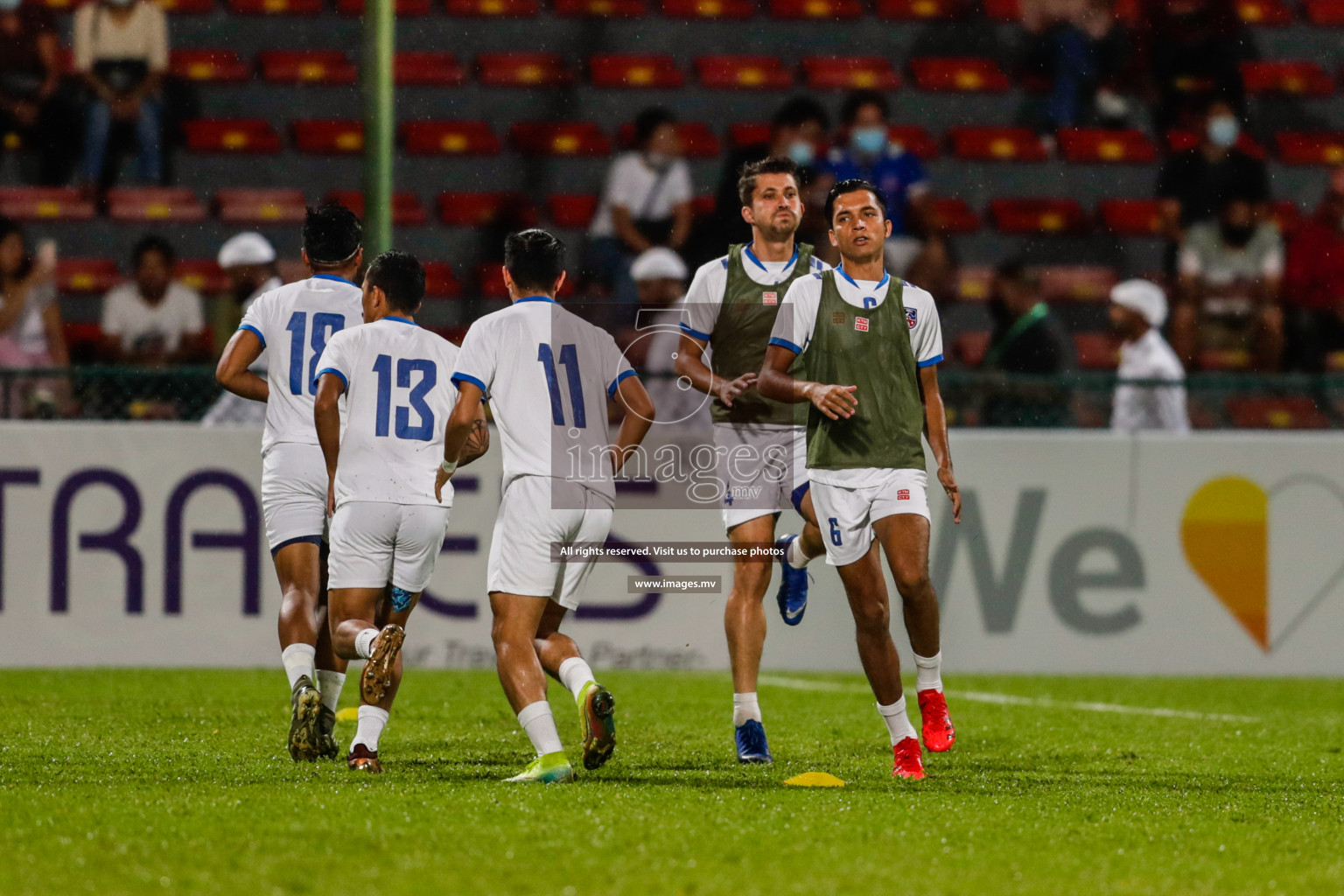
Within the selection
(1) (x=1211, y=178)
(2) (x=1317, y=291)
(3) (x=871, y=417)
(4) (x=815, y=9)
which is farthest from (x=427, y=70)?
(3) (x=871, y=417)

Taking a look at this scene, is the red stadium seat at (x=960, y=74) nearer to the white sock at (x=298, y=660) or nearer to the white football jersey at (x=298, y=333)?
the white football jersey at (x=298, y=333)

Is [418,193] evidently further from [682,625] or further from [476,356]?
[476,356]

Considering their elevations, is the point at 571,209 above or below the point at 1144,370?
above

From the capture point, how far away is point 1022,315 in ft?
36.8

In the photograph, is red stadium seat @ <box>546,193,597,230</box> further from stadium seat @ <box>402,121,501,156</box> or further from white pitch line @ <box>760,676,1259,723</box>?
white pitch line @ <box>760,676,1259,723</box>

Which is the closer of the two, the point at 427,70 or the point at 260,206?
the point at 260,206

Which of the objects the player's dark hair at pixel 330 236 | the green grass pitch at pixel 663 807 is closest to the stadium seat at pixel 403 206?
the green grass pitch at pixel 663 807

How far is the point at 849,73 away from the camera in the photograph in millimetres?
14672

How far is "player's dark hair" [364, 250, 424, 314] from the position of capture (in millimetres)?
6035

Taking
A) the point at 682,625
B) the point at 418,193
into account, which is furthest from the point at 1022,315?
the point at 418,193

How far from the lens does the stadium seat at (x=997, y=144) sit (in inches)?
563

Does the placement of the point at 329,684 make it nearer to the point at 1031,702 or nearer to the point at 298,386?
the point at 298,386

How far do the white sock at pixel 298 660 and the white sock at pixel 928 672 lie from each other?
7.13 feet

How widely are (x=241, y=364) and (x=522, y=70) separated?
8450 millimetres
